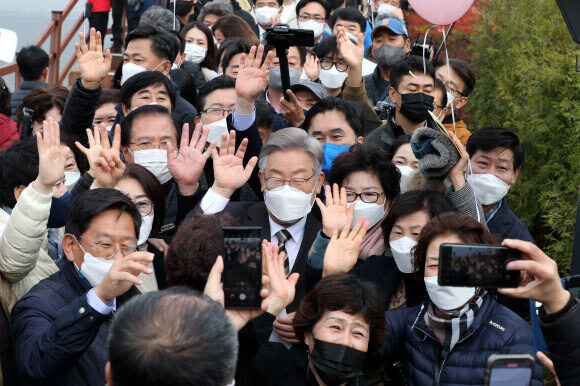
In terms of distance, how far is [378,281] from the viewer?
3.72m

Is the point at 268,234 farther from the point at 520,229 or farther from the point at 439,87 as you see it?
the point at 439,87

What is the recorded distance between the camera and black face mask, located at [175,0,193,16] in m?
10.5

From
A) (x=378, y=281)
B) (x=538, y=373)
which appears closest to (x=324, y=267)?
(x=378, y=281)

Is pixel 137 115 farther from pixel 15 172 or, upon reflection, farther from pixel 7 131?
pixel 7 131

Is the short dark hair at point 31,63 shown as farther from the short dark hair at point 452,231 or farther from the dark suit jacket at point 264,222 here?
the short dark hair at point 452,231

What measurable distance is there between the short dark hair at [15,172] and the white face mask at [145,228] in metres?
0.64

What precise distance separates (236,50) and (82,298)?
13.3ft

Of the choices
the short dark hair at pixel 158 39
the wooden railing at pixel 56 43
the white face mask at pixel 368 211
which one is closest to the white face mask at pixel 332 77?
the short dark hair at pixel 158 39

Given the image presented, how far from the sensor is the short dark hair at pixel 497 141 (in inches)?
181

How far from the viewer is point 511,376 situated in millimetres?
2076

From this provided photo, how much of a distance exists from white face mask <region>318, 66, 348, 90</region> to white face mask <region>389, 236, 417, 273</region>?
3.03 meters

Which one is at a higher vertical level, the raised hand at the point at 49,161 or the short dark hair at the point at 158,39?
the raised hand at the point at 49,161

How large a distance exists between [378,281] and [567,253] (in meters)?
2.57

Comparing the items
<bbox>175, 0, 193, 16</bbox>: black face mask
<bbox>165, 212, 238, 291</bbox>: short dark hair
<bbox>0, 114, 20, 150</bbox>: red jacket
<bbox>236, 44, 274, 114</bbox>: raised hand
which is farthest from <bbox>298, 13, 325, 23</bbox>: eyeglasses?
<bbox>165, 212, 238, 291</bbox>: short dark hair
